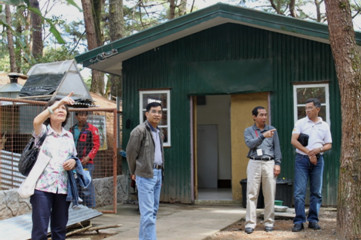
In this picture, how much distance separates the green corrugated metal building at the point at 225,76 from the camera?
372 inches

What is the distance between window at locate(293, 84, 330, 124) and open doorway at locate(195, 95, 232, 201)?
370 cm

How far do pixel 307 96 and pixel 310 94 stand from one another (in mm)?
73

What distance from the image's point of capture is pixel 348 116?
5770mm

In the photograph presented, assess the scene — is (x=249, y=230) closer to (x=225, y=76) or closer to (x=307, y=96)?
(x=307, y=96)

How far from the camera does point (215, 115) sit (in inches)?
536

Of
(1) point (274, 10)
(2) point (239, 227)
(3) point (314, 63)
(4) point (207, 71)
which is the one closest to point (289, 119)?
(3) point (314, 63)

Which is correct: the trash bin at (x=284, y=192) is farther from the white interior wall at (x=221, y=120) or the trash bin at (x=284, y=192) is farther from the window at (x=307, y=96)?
the white interior wall at (x=221, y=120)

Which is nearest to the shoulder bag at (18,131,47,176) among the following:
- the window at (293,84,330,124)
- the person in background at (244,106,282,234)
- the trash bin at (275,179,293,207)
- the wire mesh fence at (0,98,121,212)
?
the wire mesh fence at (0,98,121,212)

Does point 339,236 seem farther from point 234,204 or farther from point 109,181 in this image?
point 109,181

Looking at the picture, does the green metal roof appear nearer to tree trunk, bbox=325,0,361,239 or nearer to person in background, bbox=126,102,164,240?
tree trunk, bbox=325,0,361,239

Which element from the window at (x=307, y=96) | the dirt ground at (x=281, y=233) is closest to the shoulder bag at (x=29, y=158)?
the dirt ground at (x=281, y=233)

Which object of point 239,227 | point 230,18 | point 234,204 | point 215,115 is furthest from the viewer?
point 215,115

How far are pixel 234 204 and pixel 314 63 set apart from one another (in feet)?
11.2

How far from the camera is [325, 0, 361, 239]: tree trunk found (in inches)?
221
